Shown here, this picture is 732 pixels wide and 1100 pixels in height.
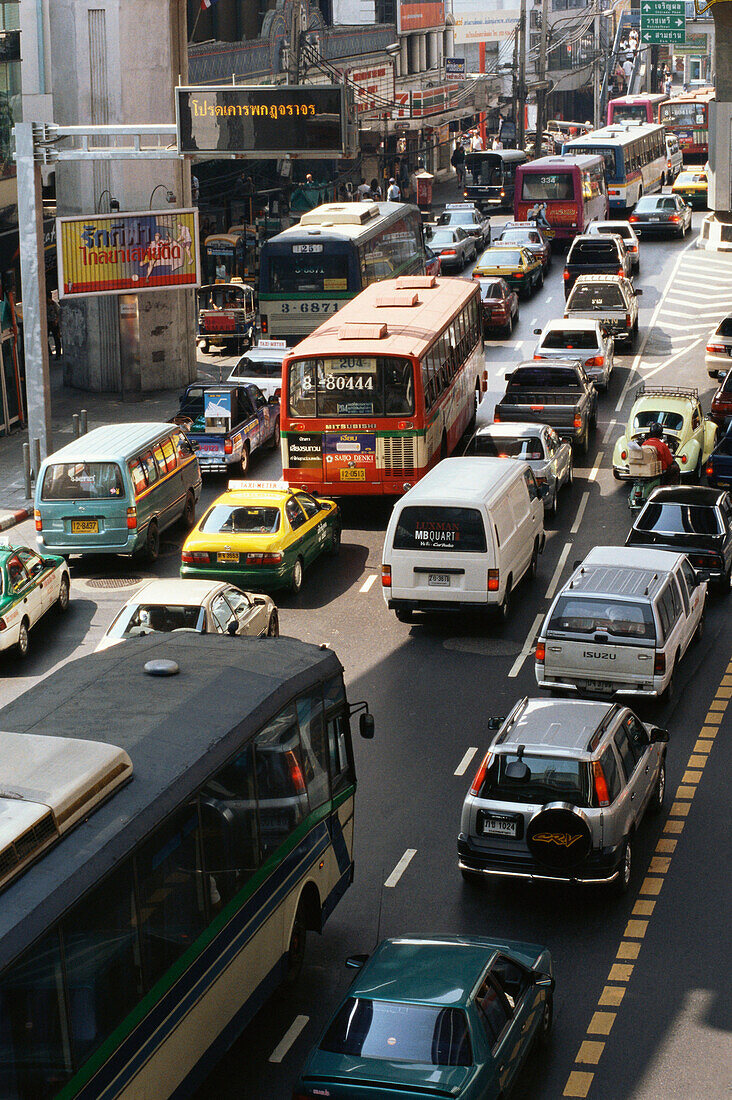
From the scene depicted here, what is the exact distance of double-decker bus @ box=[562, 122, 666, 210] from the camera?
62.4 meters

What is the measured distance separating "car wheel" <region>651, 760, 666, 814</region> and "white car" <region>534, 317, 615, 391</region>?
20426 mm

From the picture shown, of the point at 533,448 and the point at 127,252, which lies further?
the point at 127,252

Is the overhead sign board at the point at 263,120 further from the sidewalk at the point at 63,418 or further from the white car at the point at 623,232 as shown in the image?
the white car at the point at 623,232

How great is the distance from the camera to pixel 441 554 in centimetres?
2120

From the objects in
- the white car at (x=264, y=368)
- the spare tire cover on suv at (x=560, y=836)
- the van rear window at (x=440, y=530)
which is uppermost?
the white car at (x=264, y=368)

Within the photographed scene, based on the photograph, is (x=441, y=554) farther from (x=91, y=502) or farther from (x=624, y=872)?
(x=624, y=872)

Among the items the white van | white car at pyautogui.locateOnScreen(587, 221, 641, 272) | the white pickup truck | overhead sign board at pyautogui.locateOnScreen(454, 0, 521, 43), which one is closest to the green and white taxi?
the white van

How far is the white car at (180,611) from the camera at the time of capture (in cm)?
1864

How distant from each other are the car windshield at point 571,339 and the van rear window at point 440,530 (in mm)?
15016

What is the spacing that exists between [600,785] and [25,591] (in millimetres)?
10328

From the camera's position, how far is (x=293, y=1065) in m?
11.2

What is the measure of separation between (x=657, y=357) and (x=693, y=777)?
24.5 metres

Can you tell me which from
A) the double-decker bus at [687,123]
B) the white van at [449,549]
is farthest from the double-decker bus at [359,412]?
the double-decker bus at [687,123]

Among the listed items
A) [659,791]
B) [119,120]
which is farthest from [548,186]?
[659,791]
